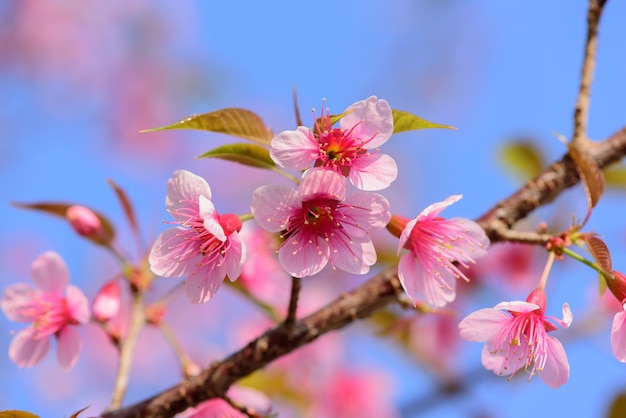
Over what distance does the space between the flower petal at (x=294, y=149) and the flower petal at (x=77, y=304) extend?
0.83m

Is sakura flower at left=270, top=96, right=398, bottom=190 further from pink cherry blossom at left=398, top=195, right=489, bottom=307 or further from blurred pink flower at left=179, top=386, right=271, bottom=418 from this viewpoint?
blurred pink flower at left=179, top=386, right=271, bottom=418

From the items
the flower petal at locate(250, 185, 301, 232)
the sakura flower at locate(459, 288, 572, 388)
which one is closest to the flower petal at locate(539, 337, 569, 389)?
the sakura flower at locate(459, 288, 572, 388)

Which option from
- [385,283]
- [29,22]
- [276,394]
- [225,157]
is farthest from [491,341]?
[29,22]

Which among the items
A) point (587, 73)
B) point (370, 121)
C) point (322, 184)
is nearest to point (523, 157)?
point (587, 73)

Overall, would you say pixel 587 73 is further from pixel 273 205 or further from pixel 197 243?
pixel 197 243

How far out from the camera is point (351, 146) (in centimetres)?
142

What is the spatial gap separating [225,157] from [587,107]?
1.15 m

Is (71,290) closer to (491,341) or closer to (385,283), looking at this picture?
(385,283)

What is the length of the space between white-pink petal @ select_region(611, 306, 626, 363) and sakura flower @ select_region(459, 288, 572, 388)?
9cm

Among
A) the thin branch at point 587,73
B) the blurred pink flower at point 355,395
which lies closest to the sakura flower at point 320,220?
the thin branch at point 587,73

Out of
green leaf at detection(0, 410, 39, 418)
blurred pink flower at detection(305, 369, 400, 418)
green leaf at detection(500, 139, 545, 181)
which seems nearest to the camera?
green leaf at detection(0, 410, 39, 418)

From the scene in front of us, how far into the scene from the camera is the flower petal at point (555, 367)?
1.41m

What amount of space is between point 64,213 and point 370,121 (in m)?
1.21

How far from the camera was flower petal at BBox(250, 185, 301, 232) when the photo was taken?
1.35m
